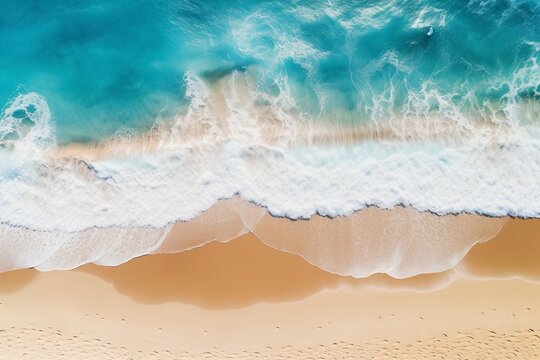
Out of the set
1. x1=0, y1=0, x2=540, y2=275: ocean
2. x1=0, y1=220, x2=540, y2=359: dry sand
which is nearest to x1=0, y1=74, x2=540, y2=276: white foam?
x1=0, y1=0, x2=540, y2=275: ocean

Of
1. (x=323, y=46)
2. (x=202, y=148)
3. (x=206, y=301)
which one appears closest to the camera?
(x=206, y=301)

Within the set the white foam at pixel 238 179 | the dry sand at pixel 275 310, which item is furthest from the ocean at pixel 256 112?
the dry sand at pixel 275 310

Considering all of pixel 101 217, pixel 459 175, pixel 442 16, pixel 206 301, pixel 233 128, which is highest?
pixel 442 16

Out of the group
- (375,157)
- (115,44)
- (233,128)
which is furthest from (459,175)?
(115,44)

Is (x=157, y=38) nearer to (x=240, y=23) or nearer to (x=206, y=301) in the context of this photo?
(x=240, y=23)

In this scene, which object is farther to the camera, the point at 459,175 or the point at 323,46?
the point at 323,46

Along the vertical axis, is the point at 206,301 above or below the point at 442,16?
below

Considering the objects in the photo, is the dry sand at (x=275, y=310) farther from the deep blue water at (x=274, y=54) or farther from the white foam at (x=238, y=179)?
the deep blue water at (x=274, y=54)
